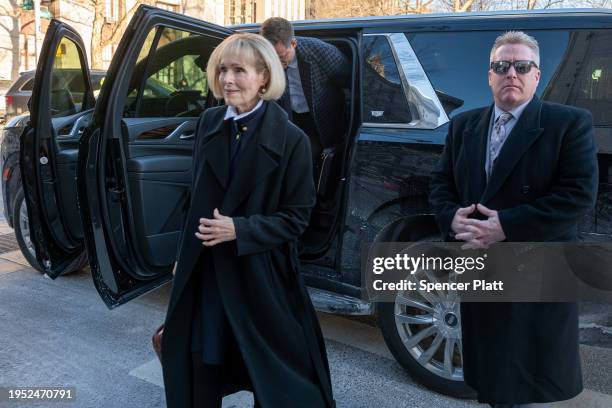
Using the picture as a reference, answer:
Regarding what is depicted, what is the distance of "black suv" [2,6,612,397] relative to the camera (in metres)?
2.75

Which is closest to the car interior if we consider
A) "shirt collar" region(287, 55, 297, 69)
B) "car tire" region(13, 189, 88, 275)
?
"shirt collar" region(287, 55, 297, 69)

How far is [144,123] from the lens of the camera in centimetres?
371

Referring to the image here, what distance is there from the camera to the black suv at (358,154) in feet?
9.03

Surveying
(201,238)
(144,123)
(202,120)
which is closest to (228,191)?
(201,238)

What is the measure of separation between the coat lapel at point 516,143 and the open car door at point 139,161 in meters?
2.01

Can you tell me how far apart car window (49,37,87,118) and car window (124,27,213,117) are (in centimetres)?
63

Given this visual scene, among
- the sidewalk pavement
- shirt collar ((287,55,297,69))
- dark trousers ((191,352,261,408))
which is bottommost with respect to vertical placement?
the sidewalk pavement

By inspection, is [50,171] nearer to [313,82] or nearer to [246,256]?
[313,82]

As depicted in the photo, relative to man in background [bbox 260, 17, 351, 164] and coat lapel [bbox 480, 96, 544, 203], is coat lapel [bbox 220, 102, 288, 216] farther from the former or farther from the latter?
man in background [bbox 260, 17, 351, 164]

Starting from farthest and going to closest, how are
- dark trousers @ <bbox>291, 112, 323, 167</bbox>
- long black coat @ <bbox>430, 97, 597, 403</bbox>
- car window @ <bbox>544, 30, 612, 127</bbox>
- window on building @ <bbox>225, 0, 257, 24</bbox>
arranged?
window on building @ <bbox>225, 0, 257, 24</bbox> < dark trousers @ <bbox>291, 112, 323, 167</bbox> < car window @ <bbox>544, 30, 612, 127</bbox> < long black coat @ <bbox>430, 97, 597, 403</bbox>

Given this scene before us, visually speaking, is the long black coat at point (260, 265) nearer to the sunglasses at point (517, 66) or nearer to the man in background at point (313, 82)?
the sunglasses at point (517, 66)

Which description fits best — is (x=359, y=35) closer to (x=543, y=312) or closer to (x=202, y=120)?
(x=202, y=120)

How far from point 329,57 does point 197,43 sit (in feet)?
3.36

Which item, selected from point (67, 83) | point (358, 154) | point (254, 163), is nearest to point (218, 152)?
point (254, 163)
